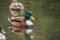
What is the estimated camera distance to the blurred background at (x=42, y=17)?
5.66ft

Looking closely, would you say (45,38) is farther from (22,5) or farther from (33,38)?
(22,5)

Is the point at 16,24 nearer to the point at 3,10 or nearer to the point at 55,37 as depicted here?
the point at 3,10

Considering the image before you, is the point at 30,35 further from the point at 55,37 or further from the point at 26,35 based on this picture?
the point at 55,37

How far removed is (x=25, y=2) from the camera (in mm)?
1734

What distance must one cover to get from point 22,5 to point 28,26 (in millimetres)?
137

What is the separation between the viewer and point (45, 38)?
1.74 meters

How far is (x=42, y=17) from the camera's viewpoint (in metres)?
1.75

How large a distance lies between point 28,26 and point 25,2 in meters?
0.15

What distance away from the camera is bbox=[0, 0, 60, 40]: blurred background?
1726mm

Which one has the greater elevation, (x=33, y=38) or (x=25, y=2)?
(x=25, y=2)

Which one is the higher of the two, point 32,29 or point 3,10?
point 3,10

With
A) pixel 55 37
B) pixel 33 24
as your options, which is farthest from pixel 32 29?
pixel 55 37

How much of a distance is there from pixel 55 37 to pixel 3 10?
0.37 m

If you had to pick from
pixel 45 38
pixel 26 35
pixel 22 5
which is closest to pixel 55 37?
pixel 45 38
